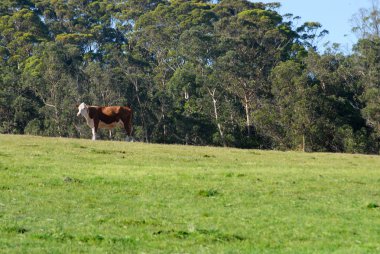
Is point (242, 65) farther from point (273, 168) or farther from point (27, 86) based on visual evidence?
point (273, 168)

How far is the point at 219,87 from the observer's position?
5247 cm

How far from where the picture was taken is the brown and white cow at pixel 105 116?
1389 inches

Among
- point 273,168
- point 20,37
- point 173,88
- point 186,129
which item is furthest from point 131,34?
point 273,168

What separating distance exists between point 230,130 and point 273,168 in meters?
26.1

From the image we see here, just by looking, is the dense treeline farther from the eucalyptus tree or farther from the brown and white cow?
the brown and white cow

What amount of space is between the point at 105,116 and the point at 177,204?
2105 centimetres

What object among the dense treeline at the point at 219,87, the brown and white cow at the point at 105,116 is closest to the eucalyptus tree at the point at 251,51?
the dense treeline at the point at 219,87

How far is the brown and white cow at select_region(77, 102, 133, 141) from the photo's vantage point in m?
35.3

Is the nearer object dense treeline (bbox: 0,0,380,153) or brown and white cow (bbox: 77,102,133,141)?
brown and white cow (bbox: 77,102,133,141)

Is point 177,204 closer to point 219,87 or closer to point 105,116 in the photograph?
point 105,116

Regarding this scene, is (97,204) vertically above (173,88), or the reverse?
(173,88)

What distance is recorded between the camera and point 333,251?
11.0 meters

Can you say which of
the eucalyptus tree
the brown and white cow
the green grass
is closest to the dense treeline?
the eucalyptus tree

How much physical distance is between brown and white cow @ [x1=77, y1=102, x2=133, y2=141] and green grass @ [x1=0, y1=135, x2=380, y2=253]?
29.5 feet
